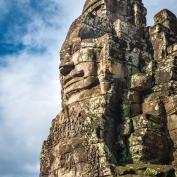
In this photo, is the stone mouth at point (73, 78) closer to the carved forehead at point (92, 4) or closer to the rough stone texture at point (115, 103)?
the rough stone texture at point (115, 103)

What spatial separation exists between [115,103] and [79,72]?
3.18m

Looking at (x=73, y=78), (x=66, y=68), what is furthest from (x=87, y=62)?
(x=66, y=68)

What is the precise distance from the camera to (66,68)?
27.7 m

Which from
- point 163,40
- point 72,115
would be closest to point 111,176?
point 72,115

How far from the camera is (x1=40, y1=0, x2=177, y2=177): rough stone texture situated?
22422mm

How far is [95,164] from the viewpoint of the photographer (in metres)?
21.8

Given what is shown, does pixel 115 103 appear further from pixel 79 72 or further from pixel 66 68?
pixel 66 68

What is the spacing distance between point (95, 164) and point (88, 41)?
8377 mm

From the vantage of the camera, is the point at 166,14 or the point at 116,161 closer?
the point at 116,161

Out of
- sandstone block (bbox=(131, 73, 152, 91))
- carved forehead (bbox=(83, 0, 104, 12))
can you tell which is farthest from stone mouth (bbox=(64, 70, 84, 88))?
carved forehead (bbox=(83, 0, 104, 12))

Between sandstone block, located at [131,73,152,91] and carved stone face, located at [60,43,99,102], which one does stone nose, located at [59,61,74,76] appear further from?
sandstone block, located at [131,73,152,91]

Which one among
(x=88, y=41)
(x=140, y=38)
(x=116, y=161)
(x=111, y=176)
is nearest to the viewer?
(x=111, y=176)

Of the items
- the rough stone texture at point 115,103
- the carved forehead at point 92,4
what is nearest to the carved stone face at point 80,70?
the rough stone texture at point 115,103

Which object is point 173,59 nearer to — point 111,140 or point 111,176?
point 111,140
